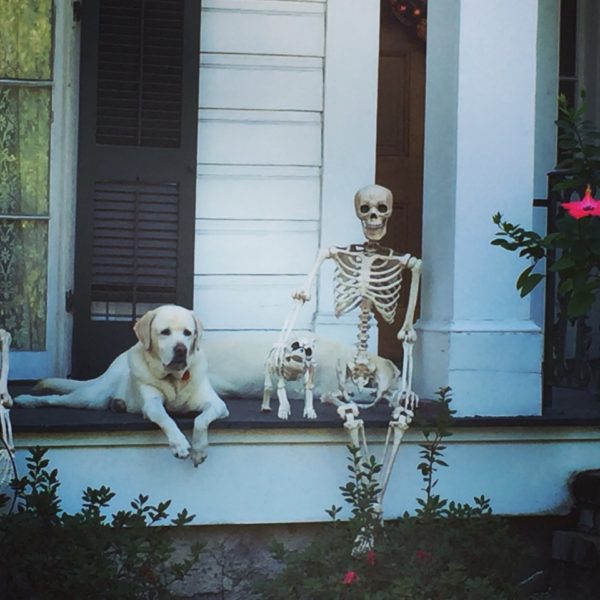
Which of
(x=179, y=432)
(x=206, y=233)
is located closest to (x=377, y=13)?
(x=206, y=233)

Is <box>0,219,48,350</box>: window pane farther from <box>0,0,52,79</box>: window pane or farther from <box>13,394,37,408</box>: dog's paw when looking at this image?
<box>13,394,37,408</box>: dog's paw

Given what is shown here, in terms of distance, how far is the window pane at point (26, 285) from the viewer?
592 centimetres

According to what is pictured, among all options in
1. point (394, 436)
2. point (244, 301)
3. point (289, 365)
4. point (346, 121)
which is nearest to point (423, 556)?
point (394, 436)

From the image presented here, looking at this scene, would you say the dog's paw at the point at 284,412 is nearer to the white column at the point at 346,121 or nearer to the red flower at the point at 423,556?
the red flower at the point at 423,556

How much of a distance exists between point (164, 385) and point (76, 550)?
0.84m

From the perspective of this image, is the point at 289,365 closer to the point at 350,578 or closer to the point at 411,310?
the point at 411,310

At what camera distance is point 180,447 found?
183 inches

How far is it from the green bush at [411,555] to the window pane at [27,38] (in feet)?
7.31

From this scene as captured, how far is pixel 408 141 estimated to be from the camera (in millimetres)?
7652

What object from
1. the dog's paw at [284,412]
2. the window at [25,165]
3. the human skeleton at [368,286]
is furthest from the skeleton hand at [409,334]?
the window at [25,165]

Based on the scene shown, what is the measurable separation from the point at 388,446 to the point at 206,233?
62.5 inches

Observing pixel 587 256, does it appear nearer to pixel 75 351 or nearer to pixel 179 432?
pixel 179 432

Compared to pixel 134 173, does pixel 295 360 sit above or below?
below

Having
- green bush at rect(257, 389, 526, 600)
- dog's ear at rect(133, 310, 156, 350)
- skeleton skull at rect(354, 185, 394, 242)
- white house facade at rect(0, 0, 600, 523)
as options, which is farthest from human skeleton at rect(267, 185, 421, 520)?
dog's ear at rect(133, 310, 156, 350)
